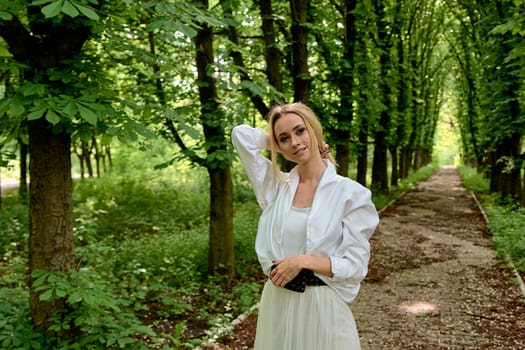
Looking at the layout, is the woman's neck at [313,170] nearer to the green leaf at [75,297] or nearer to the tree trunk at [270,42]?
the green leaf at [75,297]

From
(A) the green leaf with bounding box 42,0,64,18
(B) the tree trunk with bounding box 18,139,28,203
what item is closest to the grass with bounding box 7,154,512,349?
(B) the tree trunk with bounding box 18,139,28,203

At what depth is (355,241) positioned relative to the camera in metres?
2.21

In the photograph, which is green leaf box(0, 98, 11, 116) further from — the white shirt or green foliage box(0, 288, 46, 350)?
the white shirt

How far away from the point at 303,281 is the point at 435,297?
529 centimetres

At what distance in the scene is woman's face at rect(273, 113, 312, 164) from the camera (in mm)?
2408

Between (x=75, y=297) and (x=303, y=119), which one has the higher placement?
(x=303, y=119)

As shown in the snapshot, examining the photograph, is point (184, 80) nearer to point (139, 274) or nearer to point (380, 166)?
point (139, 274)

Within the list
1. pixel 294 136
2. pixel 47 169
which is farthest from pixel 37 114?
pixel 294 136

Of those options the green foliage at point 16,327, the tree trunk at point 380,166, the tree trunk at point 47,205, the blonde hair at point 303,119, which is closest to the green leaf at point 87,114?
the tree trunk at point 47,205

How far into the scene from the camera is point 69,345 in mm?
3896

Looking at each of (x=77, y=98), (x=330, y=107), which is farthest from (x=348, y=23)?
(x=77, y=98)

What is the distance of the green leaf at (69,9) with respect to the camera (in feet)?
8.45

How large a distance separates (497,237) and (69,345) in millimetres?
9258

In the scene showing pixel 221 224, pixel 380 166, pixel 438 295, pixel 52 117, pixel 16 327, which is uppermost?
pixel 52 117
